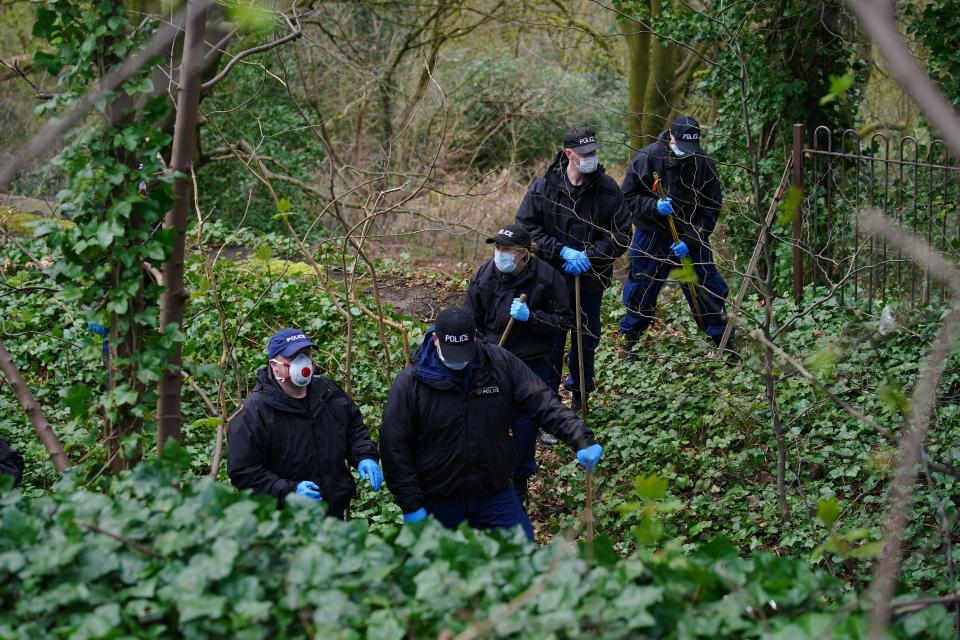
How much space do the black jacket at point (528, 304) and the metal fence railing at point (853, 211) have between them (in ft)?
8.66

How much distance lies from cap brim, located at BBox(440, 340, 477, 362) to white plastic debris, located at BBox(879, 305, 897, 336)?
4.16 m

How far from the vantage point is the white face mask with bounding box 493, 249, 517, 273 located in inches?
270

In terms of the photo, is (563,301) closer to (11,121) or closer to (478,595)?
(478,595)

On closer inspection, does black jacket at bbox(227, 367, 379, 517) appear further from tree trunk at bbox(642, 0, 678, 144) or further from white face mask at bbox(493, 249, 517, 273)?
tree trunk at bbox(642, 0, 678, 144)

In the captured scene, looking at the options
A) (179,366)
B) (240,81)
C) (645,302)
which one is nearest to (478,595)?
(179,366)

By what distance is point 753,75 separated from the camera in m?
10.0

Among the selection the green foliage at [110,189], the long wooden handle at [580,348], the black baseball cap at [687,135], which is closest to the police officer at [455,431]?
the green foliage at [110,189]

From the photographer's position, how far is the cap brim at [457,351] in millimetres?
5297

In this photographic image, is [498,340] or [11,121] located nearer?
[498,340]

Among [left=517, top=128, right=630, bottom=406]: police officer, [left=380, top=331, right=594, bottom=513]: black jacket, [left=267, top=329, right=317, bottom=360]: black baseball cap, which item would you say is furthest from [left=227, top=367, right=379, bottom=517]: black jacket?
[left=517, top=128, right=630, bottom=406]: police officer

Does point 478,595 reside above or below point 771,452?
above

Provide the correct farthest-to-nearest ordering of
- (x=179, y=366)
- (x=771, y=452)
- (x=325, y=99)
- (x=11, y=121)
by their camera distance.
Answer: (x=325, y=99), (x=11, y=121), (x=771, y=452), (x=179, y=366)

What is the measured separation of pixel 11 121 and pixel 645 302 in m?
11.3

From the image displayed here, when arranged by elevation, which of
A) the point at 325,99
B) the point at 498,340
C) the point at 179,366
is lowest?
the point at 498,340
